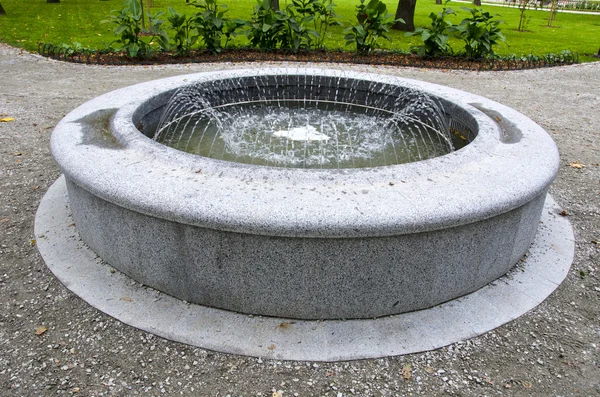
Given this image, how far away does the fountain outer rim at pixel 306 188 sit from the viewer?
9.18 ft

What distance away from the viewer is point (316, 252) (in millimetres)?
2895

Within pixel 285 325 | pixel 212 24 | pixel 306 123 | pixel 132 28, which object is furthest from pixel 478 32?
A: pixel 285 325

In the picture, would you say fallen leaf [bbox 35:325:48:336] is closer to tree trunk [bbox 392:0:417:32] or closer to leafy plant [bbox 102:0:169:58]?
leafy plant [bbox 102:0:169:58]

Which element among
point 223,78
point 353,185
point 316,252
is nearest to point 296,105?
point 223,78

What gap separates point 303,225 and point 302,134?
2.95 m

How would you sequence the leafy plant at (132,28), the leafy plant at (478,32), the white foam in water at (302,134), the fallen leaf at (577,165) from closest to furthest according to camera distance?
the white foam in water at (302,134) → the fallen leaf at (577,165) → the leafy plant at (132,28) → the leafy plant at (478,32)

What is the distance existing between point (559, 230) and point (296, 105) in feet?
12.8

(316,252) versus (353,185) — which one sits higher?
(353,185)

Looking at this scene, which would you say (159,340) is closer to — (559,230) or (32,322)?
(32,322)

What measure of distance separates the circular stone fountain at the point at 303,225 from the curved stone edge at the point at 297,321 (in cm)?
5

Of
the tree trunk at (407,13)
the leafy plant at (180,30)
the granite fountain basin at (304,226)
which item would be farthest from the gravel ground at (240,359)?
the tree trunk at (407,13)

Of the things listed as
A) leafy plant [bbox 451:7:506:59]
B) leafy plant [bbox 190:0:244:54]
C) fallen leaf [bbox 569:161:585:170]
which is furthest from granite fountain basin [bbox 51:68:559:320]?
leafy plant [bbox 451:7:506:59]

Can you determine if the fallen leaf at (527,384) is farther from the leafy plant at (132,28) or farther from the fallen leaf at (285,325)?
the leafy plant at (132,28)

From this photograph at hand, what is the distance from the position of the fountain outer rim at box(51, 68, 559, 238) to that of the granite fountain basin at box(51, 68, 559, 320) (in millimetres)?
10
